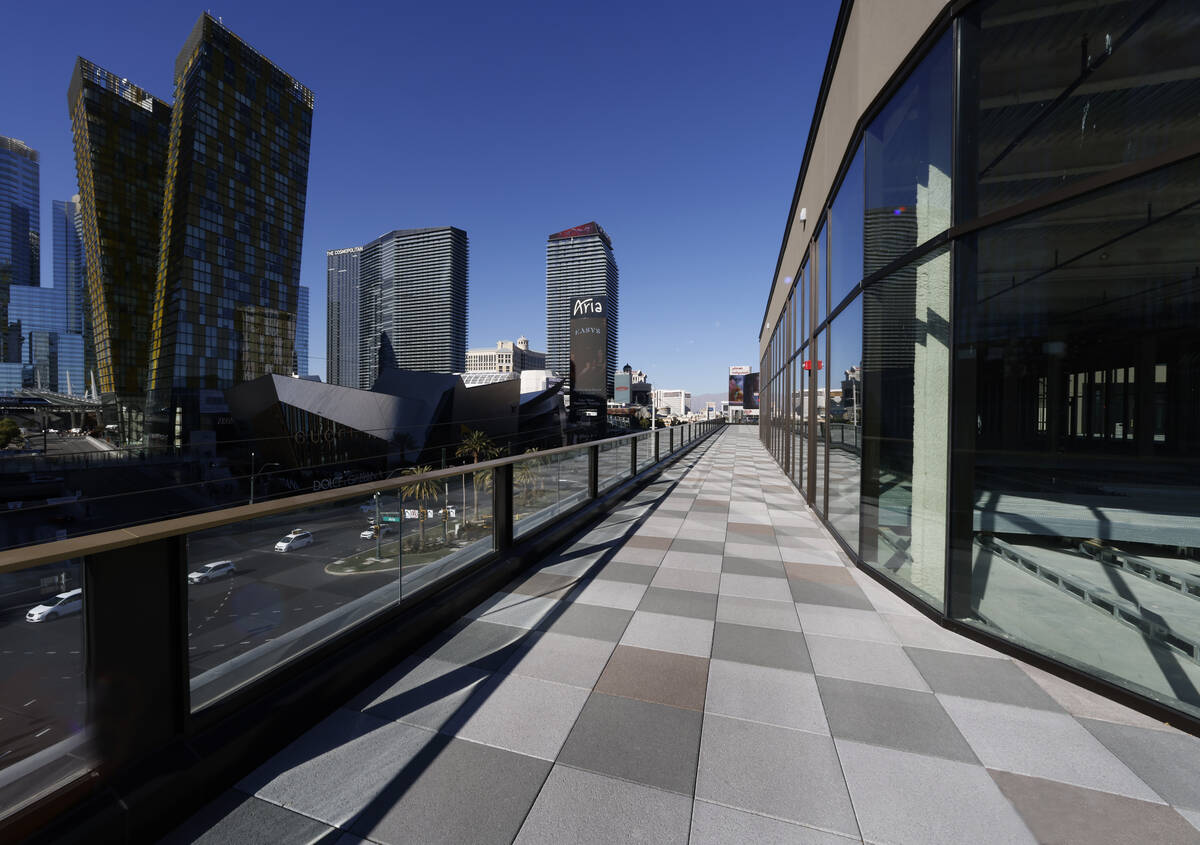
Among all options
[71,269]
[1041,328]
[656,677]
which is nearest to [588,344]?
[1041,328]

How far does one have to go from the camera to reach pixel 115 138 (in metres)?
68.1

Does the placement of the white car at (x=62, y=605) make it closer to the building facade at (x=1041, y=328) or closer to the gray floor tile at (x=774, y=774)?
the gray floor tile at (x=774, y=774)

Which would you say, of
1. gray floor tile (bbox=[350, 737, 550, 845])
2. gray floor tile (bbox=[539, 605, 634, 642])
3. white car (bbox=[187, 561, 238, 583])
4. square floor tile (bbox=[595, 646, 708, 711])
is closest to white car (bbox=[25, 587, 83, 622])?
white car (bbox=[187, 561, 238, 583])

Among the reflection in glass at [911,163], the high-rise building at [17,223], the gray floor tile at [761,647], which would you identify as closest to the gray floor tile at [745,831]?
the gray floor tile at [761,647]

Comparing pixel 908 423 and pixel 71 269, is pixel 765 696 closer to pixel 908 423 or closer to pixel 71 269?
pixel 908 423

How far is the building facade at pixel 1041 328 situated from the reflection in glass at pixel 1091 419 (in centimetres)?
2

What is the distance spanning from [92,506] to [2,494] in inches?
308

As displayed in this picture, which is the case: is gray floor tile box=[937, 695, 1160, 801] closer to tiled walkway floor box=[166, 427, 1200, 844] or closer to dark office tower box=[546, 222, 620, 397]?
tiled walkway floor box=[166, 427, 1200, 844]

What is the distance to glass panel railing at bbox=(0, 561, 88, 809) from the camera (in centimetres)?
143

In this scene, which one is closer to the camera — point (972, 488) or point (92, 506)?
point (972, 488)

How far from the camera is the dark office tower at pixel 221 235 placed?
195 ft

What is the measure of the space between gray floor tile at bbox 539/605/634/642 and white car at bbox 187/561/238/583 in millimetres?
2038

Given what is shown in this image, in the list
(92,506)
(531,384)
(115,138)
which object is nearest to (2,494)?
(92,506)

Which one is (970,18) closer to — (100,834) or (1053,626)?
(1053,626)
